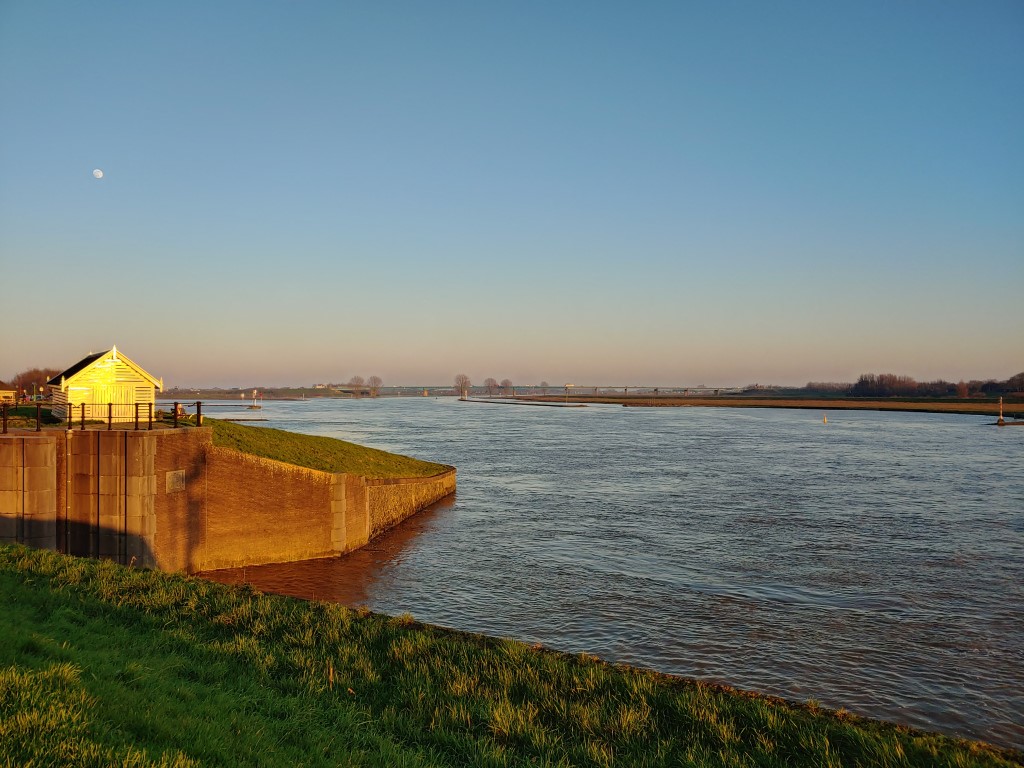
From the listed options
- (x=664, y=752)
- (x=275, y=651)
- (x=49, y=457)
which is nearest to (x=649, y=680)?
(x=664, y=752)

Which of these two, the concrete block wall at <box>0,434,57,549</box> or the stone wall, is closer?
the concrete block wall at <box>0,434,57,549</box>

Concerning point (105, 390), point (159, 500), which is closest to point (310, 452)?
point (105, 390)

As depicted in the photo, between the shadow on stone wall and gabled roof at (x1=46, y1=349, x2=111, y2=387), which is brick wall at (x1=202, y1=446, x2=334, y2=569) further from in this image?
gabled roof at (x1=46, y1=349, x2=111, y2=387)

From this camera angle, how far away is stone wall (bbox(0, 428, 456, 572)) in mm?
18125

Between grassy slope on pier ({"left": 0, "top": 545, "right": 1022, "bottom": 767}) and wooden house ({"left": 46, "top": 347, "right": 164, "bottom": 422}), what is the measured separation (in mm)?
16531

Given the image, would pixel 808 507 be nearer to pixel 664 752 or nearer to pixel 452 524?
pixel 452 524

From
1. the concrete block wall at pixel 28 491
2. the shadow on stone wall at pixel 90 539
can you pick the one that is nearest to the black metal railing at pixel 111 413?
the concrete block wall at pixel 28 491

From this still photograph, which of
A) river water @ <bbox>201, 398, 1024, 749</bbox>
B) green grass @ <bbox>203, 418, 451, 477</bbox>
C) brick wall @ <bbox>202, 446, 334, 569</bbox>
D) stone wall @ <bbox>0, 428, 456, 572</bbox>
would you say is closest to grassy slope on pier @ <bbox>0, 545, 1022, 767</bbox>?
river water @ <bbox>201, 398, 1024, 749</bbox>

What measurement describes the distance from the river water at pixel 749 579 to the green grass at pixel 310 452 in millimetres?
3000

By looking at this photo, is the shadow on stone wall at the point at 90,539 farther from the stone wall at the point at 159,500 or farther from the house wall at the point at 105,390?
the house wall at the point at 105,390

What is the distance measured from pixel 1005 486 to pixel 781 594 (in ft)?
101

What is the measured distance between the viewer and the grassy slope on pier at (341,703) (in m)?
6.97

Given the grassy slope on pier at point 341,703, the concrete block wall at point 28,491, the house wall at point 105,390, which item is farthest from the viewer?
the house wall at point 105,390

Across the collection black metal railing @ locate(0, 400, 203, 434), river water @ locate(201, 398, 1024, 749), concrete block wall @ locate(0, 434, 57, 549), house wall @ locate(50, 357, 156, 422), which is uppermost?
house wall @ locate(50, 357, 156, 422)
